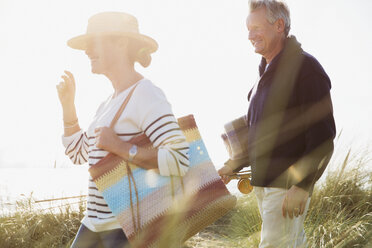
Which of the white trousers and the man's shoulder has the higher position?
the man's shoulder

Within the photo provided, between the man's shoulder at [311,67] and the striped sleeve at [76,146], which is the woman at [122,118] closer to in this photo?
the striped sleeve at [76,146]

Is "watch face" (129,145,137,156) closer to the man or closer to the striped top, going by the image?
the striped top

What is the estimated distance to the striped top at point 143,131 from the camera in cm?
148

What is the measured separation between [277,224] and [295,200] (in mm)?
248

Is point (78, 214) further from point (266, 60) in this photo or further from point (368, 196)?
point (368, 196)

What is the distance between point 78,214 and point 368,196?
3.56 metres

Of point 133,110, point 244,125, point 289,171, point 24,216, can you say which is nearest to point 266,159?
point 289,171

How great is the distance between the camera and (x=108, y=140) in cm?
152

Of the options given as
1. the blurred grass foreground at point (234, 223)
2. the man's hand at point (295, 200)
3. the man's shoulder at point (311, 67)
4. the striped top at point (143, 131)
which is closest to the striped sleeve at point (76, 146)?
the striped top at point (143, 131)

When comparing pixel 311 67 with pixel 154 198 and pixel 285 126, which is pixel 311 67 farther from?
pixel 154 198

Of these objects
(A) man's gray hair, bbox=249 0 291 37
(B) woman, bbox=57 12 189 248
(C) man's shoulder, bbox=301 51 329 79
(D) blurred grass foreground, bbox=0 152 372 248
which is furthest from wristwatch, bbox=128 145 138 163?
(D) blurred grass foreground, bbox=0 152 372 248

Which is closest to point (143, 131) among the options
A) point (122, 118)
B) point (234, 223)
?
point (122, 118)

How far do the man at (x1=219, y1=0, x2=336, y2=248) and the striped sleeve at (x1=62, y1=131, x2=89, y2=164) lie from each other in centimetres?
104

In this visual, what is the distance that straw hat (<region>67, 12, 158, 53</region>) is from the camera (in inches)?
67.4
